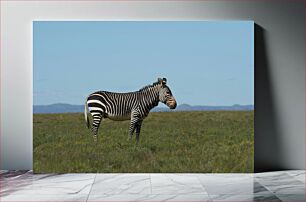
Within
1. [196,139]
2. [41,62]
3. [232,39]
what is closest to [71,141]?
[41,62]

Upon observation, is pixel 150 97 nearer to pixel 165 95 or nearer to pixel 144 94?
pixel 144 94

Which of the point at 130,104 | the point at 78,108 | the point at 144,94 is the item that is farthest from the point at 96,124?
the point at 144,94

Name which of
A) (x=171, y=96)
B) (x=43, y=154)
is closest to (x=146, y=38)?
(x=171, y=96)

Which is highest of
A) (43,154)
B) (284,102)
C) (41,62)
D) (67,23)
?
(67,23)

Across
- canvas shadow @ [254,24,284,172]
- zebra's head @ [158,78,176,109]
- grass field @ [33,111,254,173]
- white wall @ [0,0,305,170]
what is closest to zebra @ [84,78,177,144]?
zebra's head @ [158,78,176,109]

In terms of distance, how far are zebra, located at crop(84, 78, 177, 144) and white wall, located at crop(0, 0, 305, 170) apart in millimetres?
850

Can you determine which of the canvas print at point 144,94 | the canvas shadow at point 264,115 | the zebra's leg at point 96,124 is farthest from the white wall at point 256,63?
Result: the zebra's leg at point 96,124

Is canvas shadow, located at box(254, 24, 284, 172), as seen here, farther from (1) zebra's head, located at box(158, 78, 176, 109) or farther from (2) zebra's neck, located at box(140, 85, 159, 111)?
(2) zebra's neck, located at box(140, 85, 159, 111)

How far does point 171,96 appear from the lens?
7.57 meters

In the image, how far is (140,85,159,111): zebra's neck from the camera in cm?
755

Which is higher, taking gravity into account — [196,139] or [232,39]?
[232,39]

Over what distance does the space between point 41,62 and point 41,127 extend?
847mm

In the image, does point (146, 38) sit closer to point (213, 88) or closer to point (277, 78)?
point (213, 88)

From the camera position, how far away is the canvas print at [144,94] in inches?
295
